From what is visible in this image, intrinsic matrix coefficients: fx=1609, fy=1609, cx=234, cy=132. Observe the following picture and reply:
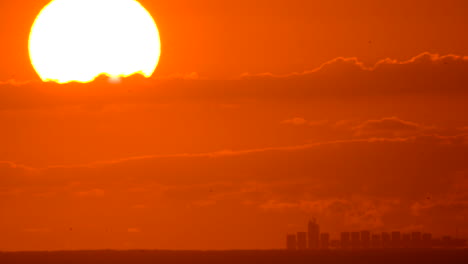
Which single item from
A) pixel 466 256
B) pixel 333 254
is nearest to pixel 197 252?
pixel 333 254

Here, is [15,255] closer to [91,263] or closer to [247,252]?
[91,263]

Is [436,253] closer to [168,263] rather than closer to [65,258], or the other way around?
[168,263]

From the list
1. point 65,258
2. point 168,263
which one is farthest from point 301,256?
point 65,258

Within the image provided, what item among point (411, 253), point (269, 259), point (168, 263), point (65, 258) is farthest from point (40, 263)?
point (411, 253)

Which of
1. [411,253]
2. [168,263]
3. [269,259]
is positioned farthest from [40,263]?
[411,253]

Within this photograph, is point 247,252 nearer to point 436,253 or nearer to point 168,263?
point 168,263

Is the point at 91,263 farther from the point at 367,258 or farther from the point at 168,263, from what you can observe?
the point at 367,258
